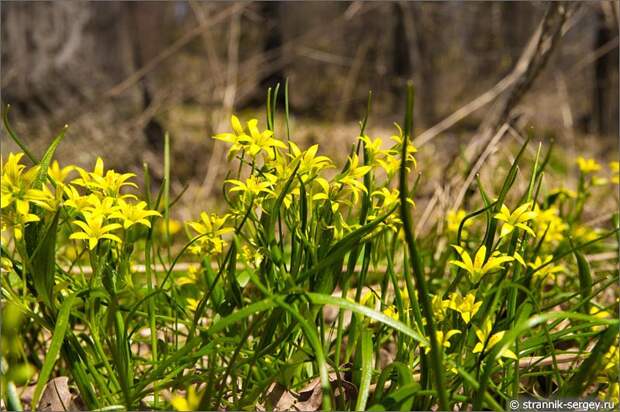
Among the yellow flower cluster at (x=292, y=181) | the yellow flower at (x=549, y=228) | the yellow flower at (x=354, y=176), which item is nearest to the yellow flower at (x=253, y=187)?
the yellow flower cluster at (x=292, y=181)

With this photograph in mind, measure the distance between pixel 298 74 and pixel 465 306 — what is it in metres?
9.48

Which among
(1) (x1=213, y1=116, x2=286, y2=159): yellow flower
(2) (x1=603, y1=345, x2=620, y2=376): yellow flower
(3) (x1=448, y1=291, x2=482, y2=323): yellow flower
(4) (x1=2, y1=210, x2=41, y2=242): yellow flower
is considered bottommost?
(2) (x1=603, y1=345, x2=620, y2=376): yellow flower

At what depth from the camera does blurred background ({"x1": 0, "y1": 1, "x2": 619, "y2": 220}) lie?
377cm

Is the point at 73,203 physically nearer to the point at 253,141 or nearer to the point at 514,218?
the point at 253,141

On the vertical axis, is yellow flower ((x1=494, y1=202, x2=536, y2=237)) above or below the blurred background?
below

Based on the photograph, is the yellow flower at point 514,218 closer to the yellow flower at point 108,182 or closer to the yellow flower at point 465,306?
the yellow flower at point 465,306

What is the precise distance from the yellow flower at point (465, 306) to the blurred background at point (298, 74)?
0.59m

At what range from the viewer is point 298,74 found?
10367 mm

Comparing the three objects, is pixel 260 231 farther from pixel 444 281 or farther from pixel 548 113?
pixel 548 113

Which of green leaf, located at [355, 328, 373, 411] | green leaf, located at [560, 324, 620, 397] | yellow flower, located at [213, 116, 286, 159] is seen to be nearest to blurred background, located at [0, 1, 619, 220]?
yellow flower, located at [213, 116, 286, 159]

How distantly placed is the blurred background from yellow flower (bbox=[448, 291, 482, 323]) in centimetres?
59

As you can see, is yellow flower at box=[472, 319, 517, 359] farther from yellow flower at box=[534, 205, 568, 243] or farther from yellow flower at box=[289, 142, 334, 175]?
yellow flower at box=[534, 205, 568, 243]

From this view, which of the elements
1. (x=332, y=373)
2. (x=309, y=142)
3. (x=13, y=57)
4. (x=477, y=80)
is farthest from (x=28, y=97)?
(x=477, y=80)

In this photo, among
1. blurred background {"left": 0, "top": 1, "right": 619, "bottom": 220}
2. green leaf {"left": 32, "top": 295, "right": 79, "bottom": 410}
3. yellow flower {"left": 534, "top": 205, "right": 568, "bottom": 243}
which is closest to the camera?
green leaf {"left": 32, "top": 295, "right": 79, "bottom": 410}
